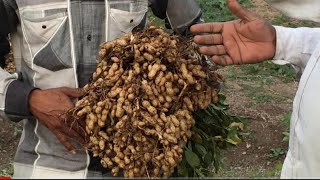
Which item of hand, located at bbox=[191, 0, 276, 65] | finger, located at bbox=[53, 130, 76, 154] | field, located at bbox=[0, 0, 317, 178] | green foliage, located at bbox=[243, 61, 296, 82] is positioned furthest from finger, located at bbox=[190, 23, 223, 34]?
green foliage, located at bbox=[243, 61, 296, 82]

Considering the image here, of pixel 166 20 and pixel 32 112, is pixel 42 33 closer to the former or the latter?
pixel 32 112

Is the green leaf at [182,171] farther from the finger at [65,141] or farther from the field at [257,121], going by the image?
the field at [257,121]

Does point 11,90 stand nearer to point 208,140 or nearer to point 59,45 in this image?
point 59,45

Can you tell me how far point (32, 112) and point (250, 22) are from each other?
0.98 metres

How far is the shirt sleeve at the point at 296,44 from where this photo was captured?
256cm

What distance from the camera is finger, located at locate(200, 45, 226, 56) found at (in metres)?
2.46

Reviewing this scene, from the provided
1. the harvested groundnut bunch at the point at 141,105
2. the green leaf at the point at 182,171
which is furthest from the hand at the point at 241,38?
the green leaf at the point at 182,171

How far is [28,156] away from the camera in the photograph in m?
2.74

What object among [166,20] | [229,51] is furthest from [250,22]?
[166,20]

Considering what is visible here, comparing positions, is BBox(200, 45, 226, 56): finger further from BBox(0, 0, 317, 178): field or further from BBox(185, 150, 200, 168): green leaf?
BBox(0, 0, 317, 178): field

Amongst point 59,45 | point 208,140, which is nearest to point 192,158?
point 208,140

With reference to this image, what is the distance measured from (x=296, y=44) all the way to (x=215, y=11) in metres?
7.83

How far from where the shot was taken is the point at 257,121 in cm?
664

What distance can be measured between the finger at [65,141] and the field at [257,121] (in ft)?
7.16
